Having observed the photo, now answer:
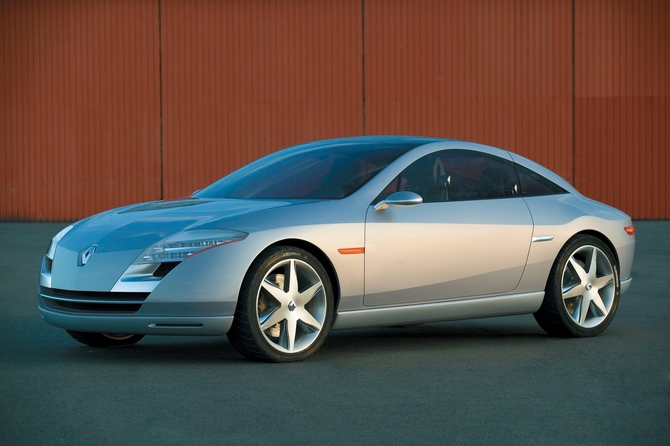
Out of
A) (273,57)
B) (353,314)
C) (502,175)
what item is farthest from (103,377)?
(273,57)

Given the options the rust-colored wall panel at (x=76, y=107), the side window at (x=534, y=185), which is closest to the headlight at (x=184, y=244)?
the side window at (x=534, y=185)

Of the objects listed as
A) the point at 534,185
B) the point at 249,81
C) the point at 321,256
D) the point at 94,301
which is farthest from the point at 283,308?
the point at 249,81

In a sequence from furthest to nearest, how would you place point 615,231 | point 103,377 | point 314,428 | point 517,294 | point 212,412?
point 615,231
point 517,294
point 103,377
point 212,412
point 314,428

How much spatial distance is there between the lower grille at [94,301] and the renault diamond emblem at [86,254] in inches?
6.9

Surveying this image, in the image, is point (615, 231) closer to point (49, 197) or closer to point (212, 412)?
point (212, 412)

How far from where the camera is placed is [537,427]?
4.80 meters

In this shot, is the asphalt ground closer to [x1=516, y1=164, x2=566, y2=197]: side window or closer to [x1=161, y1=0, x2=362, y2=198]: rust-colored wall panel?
[x1=516, y1=164, x2=566, y2=197]: side window

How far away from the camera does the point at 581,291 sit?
775 centimetres

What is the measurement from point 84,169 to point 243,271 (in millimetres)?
21509

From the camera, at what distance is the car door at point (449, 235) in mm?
6836

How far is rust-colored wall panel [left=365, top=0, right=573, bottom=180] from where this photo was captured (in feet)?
86.1

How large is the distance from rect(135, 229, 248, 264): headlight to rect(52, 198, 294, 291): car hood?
4cm

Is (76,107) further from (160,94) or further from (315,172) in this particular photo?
(315,172)

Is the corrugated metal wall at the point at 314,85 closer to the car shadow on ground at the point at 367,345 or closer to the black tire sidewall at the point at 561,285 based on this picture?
the car shadow on ground at the point at 367,345
